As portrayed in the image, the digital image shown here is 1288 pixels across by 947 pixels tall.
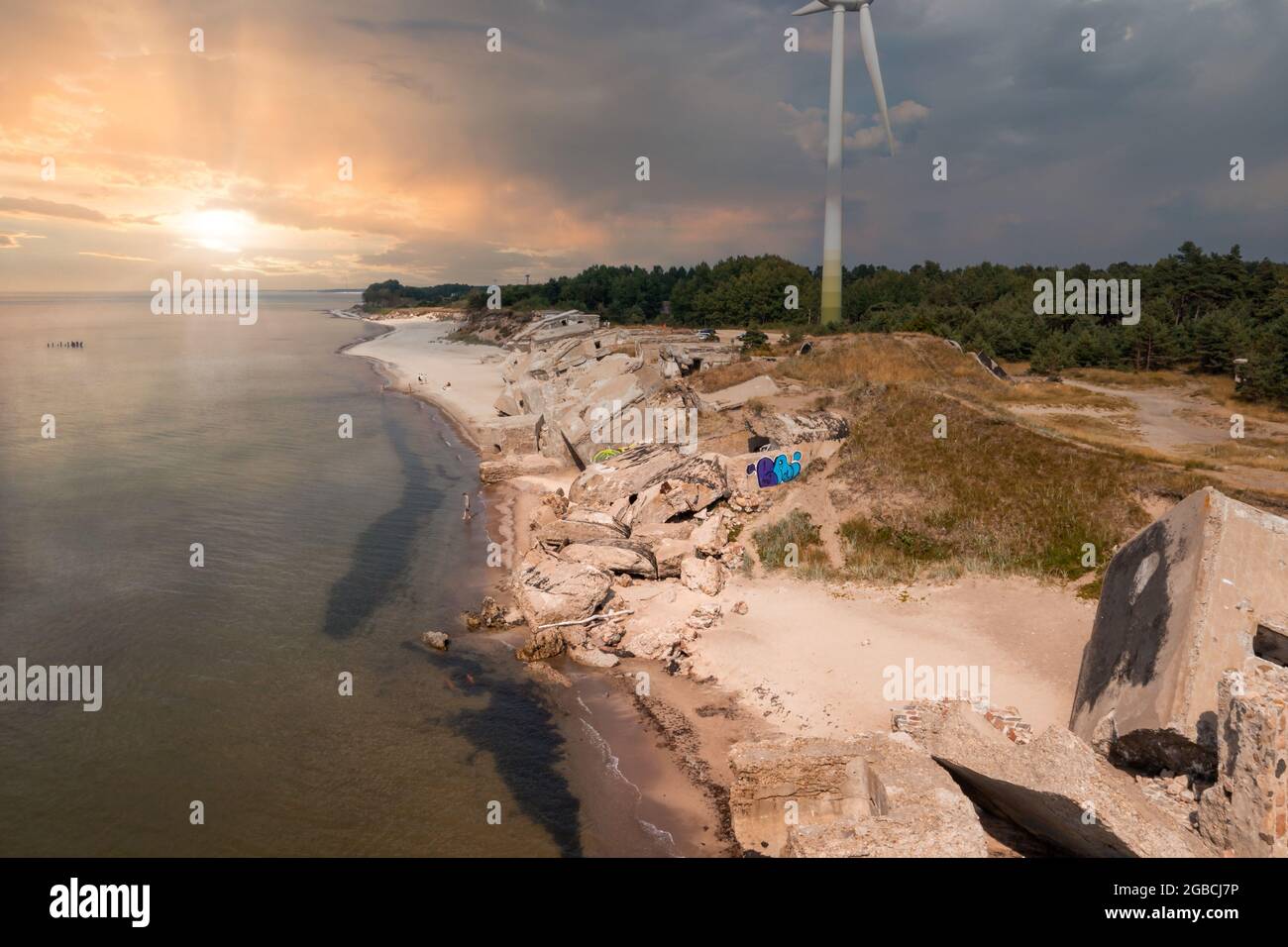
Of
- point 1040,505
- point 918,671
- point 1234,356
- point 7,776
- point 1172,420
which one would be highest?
point 1234,356

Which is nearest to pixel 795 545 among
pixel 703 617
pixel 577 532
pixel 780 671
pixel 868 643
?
pixel 703 617

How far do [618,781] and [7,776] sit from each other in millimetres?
13549

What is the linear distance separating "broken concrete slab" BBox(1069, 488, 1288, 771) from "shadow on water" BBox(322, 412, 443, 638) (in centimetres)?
2004

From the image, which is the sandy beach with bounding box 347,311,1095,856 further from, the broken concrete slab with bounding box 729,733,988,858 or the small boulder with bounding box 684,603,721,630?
the broken concrete slab with bounding box 729,733,988,858

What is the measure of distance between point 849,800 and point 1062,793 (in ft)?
12.7

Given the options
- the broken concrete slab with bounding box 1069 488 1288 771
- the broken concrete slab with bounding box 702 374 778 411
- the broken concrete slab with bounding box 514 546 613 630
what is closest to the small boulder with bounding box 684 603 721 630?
the broken concrete slab with bounding box 514 546 613 630

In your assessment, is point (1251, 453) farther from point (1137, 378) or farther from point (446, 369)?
point (446, 369)

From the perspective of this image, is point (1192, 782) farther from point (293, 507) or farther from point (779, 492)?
point (293, 507)

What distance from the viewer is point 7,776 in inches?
639

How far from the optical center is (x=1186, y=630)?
1172 cm

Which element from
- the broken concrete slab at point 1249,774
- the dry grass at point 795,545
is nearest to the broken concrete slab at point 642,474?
the dry grass at point 795,545

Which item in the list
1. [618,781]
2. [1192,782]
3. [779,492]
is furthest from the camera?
[779,492]
